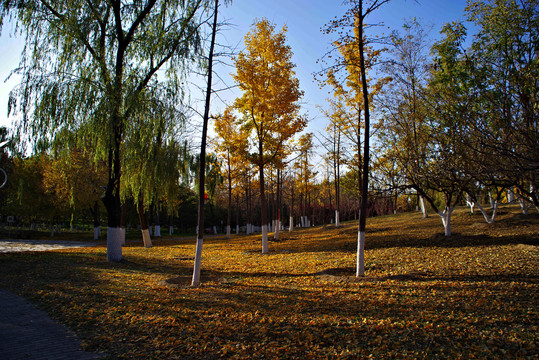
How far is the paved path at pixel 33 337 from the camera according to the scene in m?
4.39

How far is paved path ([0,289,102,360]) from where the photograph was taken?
439cm

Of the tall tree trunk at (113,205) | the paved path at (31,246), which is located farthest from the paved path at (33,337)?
the paved path at (31,246)

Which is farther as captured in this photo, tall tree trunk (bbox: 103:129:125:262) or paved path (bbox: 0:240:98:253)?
paved path (bbox: 0:240:98:253)

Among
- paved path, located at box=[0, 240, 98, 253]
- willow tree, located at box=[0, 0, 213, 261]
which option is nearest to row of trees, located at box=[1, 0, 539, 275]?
willow tree, located at box=[0, 0, 213, 261]

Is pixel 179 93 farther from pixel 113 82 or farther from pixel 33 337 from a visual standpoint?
pixel 33 337

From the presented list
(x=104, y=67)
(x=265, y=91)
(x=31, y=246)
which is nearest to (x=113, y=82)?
(x=104, y=67)

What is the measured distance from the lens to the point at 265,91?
50.3 ft

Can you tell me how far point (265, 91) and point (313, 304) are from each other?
35.8 ft

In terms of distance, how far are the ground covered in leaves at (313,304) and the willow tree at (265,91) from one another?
239 inches

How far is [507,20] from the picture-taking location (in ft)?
22.1

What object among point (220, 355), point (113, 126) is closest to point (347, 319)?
point (220, 355)

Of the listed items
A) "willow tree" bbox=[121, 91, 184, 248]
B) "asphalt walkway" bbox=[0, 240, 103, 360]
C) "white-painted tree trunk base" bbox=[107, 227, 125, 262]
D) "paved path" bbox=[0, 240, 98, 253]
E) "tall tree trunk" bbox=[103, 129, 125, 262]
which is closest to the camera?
"asphalt walkway" bbox=[0, 240, 103, 360]

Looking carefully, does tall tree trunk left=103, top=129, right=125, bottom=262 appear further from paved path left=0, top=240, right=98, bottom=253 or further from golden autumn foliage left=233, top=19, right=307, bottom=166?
paved path left=0, top=240, right=98, bottom=253

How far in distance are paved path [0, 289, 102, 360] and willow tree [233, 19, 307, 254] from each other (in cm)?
1006
